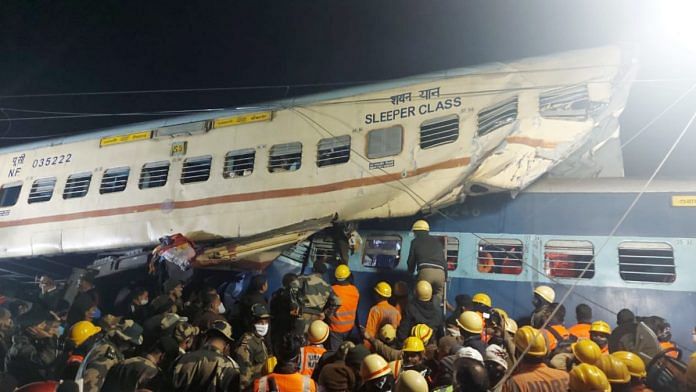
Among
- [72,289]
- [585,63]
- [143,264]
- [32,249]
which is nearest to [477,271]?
[585,63]

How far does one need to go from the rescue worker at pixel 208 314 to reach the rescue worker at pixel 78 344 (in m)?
1.12

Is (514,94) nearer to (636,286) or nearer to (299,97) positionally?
(636,286)

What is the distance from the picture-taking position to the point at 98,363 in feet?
17.5

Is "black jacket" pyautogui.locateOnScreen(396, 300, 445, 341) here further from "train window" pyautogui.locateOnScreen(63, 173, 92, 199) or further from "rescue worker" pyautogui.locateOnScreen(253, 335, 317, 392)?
"train window" pyautogui.locateOnScreen(63, 173, 92, 199)

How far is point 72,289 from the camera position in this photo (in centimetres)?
966

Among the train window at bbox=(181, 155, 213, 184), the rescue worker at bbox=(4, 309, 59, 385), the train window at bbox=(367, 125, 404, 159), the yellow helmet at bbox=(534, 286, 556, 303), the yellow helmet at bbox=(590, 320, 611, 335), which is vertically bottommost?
the rescue worker at bbox=(4, 309, 59, 385)

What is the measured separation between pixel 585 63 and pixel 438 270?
4.00 metres

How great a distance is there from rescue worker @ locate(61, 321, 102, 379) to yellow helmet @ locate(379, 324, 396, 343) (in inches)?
129

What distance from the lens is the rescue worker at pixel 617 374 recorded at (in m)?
4.19

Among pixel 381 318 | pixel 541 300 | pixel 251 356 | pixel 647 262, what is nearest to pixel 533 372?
pixel 381 318

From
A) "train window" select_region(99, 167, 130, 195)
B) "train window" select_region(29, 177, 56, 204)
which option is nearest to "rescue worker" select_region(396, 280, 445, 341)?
"train window" select_region(99, 167, 130, 195)

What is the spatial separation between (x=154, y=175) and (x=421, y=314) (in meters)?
7.10

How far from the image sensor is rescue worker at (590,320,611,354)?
6.26m

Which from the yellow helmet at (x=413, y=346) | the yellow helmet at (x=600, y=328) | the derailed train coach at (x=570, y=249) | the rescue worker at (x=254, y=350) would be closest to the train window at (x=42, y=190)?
the derailed train coach at (x=570, y=249)
